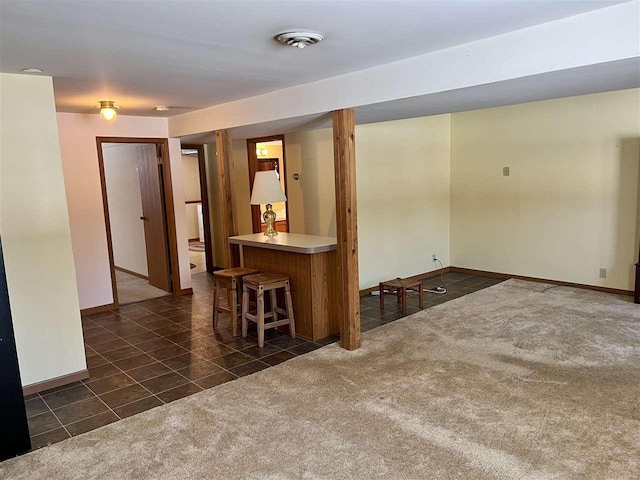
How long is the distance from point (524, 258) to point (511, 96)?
11.1 feet

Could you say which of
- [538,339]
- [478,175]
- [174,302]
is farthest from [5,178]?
[478,175]

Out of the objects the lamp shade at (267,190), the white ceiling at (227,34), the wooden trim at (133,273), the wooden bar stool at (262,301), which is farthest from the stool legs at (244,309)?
the wooden trim at (133,273)

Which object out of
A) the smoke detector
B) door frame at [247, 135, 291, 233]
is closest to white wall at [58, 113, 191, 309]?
door frame at [247, 135, 291, 233]

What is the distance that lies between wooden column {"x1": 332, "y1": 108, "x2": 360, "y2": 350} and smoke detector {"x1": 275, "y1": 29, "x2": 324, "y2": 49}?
3.35 feet

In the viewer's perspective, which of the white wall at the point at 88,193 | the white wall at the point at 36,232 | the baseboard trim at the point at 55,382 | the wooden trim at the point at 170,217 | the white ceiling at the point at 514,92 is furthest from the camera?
the wooden trim at the point at 170,217

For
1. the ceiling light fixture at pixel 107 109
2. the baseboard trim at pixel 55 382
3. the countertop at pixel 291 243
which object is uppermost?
the ceiling light fixture at pixel 107 109

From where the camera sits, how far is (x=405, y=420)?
265 centimetres

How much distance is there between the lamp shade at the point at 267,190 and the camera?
14.5 feet

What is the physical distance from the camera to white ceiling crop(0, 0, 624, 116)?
1980 millimetres

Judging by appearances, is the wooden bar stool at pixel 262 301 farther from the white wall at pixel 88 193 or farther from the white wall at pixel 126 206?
the white wall at pixel 126 206

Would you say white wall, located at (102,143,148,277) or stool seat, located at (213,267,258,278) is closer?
stool seat, located at (213,267,258,278)

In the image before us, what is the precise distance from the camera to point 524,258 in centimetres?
592

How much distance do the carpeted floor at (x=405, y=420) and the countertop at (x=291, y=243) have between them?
86 cm

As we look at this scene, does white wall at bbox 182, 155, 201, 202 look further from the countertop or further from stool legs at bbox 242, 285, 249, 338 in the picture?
stool legs at bbox 242, 285, 249, 338
